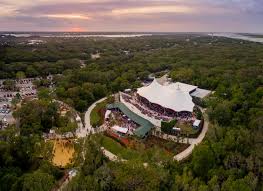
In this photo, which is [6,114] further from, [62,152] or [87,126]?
[62,152]

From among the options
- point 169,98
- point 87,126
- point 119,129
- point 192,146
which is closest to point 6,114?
point 87,126

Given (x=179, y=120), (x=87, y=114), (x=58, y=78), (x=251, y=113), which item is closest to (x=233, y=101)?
(x=251, y=113)

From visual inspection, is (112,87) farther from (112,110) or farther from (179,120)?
(179,120)

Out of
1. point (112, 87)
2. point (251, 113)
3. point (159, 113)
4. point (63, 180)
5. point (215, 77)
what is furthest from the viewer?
point (215, 77)

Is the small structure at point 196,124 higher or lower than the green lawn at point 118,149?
higher

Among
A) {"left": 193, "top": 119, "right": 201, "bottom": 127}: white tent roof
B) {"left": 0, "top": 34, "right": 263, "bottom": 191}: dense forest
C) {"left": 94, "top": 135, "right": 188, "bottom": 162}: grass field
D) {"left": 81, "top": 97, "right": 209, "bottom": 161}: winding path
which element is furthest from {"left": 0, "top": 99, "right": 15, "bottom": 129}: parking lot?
{"left": 193, "top": 119, "right": 201, "bottom": 127}: white tent roof

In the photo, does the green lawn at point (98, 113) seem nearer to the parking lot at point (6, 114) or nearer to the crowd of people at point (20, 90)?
the parking lot at point (6, 114)

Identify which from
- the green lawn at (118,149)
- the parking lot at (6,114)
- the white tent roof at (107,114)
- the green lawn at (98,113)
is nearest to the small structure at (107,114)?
the white tent roof at (107,114)

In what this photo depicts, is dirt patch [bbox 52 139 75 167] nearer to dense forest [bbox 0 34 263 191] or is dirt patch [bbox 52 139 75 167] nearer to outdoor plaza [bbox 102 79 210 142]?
dense forest [bbox 0 34 263 191]
